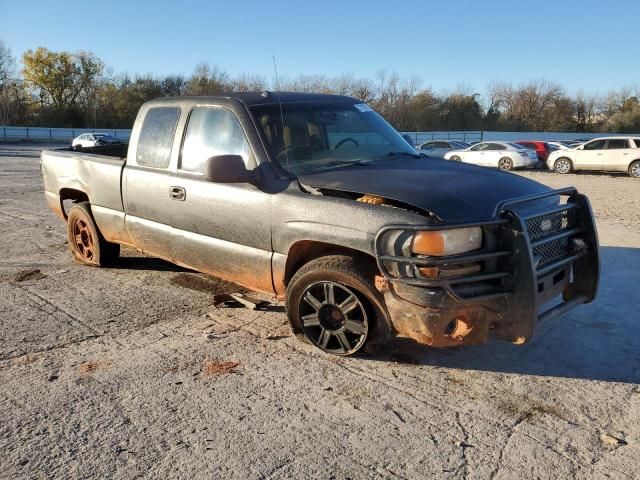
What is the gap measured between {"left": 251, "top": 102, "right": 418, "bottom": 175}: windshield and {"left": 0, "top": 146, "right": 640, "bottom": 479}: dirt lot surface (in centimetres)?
142

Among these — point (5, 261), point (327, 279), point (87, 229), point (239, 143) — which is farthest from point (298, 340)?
point (5, 261)

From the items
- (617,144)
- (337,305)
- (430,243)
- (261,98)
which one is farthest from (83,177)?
(617,144)

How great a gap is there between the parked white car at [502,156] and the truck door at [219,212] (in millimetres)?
21966

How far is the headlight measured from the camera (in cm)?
316

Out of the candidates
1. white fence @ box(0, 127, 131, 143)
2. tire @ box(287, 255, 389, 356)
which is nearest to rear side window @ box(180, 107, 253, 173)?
tire @ box(287, 255, 389, 356)

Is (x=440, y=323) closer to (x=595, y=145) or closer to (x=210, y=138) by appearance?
(x=210, y=138)

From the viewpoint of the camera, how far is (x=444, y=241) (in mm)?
3166

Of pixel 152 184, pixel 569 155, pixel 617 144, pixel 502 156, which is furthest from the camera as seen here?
pixel 502 156

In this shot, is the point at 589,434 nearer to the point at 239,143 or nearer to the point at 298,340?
the point at 298,340

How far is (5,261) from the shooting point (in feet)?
21.6

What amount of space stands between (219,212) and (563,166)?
22.7 m

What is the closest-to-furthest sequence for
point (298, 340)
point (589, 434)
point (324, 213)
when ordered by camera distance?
point (589, 434), point (324, 213), point (298, 340)

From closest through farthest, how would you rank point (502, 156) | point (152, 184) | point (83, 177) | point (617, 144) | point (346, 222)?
point (346, 222) → point (152, 184) → point (83, 177) → point (617, 144) → point (502, 156)

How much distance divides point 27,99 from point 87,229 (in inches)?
2922
